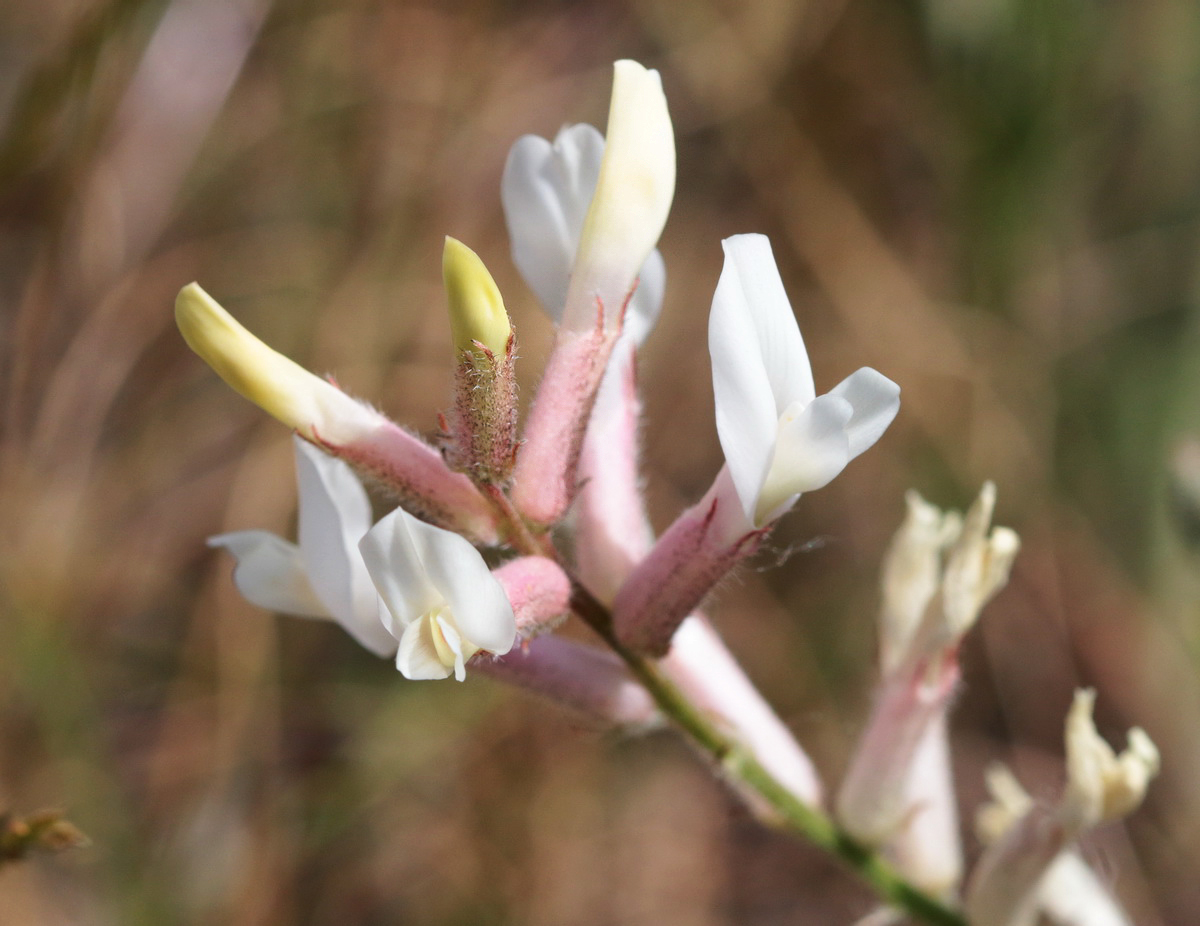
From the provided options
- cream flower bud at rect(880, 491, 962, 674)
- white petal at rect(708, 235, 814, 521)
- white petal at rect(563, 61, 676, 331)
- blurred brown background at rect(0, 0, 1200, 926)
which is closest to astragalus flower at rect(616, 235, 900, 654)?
white petal at rect(708, 235, 814, 521)

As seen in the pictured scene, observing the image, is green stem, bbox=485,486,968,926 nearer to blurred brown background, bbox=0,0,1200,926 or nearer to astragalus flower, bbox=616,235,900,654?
astragalus flower, bbox=616,235,900,654

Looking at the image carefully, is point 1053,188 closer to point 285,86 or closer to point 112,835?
point 285,86

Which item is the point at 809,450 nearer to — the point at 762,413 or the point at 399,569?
→ the point at 762,413

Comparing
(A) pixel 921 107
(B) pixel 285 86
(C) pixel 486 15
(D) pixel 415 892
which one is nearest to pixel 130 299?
(B) pixel 285 86

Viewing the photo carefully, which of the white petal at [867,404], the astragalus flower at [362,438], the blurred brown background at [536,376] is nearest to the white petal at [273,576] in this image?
the astragalus flower at [362,438]

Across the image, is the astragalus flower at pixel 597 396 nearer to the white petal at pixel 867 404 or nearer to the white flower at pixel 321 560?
the white flower at pixel 321 560
